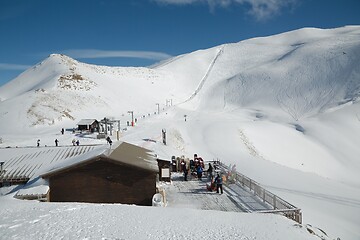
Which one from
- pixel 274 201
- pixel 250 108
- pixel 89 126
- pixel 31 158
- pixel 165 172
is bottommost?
pixel 274 201

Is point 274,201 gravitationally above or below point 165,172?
below

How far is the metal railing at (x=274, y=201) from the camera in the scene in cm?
1258

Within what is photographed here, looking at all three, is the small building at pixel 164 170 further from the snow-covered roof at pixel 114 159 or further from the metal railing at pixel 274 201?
the metal railing at pixel 274 201

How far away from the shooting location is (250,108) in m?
80.3

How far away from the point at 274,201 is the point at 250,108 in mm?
68517

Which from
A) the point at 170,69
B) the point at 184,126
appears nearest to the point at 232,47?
the point at 170,69

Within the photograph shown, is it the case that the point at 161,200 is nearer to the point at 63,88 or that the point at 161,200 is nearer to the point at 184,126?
the point at 184,126

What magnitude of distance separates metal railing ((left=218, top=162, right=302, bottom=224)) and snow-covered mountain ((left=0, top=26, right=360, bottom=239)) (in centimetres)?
385

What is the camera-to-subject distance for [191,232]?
9.22m

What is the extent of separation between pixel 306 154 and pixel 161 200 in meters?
31.5

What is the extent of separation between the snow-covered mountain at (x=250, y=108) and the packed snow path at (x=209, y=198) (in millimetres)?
4374

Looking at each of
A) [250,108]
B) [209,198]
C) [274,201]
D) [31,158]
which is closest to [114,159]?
[209,198]

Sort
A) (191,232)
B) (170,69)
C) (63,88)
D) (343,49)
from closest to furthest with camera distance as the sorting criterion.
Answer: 1. (191,232)
2. (63,88)
3. (343,49)
4. (170,69)

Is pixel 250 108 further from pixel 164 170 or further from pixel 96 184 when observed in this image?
pixel 96 184
